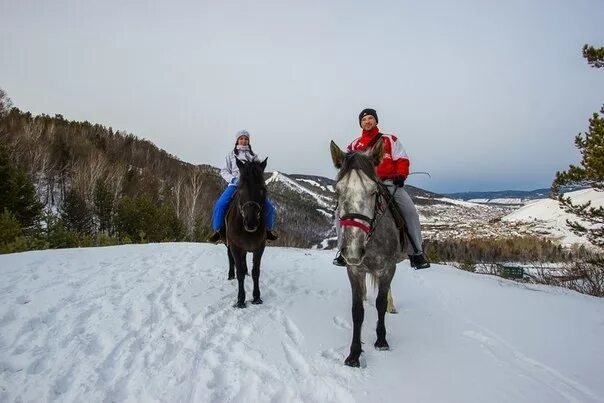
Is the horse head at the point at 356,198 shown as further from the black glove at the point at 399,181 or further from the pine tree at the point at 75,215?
the pine tree at the point at 75,215

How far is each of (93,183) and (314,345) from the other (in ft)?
120

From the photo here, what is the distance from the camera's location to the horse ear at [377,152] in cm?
368

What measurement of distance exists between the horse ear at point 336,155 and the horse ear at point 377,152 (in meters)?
0.33

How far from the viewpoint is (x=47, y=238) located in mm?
12688

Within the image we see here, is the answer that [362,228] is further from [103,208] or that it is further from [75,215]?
[103,208]

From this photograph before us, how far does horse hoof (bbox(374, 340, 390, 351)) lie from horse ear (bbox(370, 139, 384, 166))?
231 cm

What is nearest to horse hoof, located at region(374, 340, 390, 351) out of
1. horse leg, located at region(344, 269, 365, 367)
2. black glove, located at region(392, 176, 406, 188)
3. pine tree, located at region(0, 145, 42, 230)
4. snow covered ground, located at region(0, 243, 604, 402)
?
snow covered ground, located at region(0, 243, 604, 402)

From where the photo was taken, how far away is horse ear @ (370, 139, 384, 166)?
3.68m

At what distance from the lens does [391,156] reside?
498 centimetres

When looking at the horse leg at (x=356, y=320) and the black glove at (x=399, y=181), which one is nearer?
the horse leg at (x=356, y=320)

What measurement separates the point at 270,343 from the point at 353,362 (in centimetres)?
116

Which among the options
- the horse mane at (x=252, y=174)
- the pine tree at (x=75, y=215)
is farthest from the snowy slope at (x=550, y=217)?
the pine tree at (x=75, y=215)

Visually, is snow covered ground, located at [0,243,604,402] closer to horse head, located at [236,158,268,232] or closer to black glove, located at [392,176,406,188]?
horse head, located at [236,158,268,232]

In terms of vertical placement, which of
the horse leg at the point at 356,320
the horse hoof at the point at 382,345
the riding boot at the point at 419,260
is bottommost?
the horse hoof at the point at 382,345
